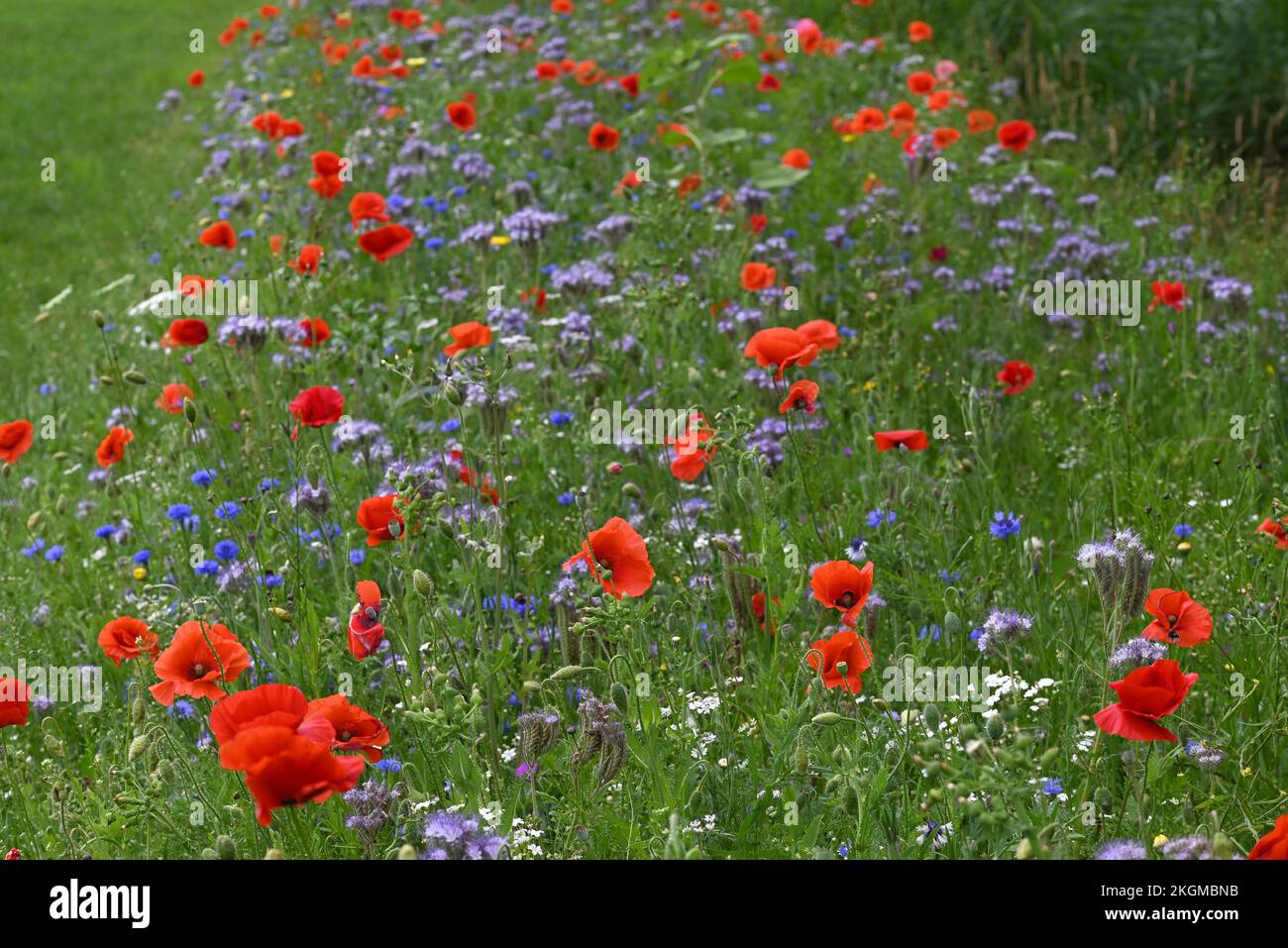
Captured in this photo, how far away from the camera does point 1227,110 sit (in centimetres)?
784

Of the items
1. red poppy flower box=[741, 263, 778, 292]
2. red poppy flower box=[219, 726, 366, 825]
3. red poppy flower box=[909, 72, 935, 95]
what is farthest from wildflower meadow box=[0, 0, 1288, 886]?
red poppy flower box=[909, 72, 935, 95]

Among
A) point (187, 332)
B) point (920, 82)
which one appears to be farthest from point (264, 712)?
point (920, 82)

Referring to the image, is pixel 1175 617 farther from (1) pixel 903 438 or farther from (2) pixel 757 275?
(2) pixel 757 275

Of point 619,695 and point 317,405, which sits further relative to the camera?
point 317,405

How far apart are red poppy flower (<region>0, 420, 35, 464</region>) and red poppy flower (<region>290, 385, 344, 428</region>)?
3.01 feet

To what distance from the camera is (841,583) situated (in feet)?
8.41

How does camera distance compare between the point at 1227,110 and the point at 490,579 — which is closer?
the point at 490,579

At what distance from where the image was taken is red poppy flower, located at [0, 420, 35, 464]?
354cm

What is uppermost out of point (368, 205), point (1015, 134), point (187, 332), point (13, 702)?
point (1015, 134)

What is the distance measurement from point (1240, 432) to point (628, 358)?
190 centimetres

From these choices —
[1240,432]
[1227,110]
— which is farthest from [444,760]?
[1227,110]

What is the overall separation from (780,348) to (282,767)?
5.56 ft

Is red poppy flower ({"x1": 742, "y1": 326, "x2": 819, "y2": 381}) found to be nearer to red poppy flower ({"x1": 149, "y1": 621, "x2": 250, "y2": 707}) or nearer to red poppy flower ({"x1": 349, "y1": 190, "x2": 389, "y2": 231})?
red poppy flower ({"x1": 149, "y1": 621, "x2": 250, "y2": 707})
